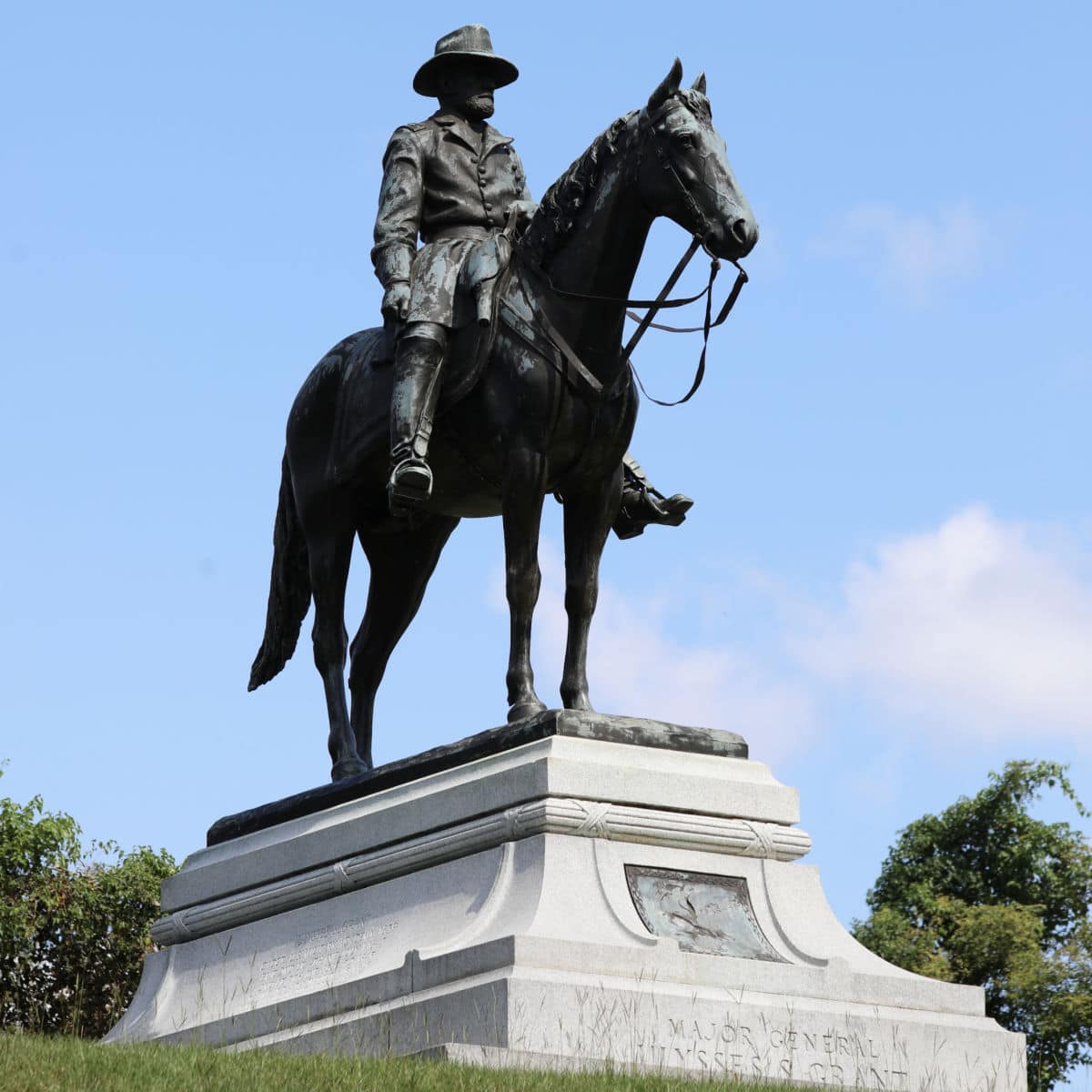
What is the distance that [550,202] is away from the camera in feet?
45.4

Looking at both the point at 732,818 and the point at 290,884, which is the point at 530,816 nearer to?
the point at 732,818

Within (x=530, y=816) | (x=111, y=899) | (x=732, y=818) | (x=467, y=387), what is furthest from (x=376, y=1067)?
(x=111, y=899)

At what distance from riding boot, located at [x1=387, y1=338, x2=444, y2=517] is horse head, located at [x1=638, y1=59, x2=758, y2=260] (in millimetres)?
1530

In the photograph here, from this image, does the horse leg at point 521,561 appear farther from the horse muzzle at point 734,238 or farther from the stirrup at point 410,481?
the horse muzzle at point 734,238

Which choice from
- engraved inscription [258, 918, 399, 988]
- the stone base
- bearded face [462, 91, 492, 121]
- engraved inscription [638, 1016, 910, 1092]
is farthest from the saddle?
engraved inscription [638, 1016, 910, 1092]

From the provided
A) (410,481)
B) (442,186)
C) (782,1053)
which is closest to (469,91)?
(442,186)

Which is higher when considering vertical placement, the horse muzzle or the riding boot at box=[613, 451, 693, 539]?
the horse muzzle

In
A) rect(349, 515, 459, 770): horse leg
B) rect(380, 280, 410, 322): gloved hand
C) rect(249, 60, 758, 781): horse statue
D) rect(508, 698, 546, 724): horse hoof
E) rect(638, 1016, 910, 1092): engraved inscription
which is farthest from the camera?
rect(349, 515, 459, 770): horse leg

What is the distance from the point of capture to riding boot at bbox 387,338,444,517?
13.6m

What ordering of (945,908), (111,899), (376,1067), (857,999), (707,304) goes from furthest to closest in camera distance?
(945,908)
(111,899)
(707,304)
(857,999)
(376,1067)

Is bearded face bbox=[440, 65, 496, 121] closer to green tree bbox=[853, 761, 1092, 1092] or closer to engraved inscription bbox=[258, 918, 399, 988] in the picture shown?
engraved inscription bbox=[258, 918, 399, 988]

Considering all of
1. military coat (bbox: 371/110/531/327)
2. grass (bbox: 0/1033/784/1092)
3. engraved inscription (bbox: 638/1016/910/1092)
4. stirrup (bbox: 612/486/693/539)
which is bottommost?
grass (bbox: 0/1033/784/1092)

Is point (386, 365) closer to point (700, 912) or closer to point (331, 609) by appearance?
point (331, 609)

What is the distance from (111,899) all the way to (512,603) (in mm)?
19531
